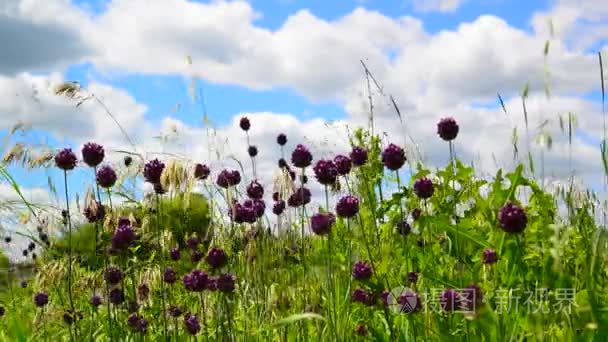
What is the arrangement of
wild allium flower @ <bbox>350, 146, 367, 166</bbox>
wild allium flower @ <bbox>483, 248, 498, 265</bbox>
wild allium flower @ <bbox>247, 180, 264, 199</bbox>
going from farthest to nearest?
wild allium flower @ <bbox>247, 180, 264, 199</bbox>, wild allium flower @ <bbox>350, 146, 367, 166</bbox>, wild allium flower @ <bbox>483, 248, 498, 265</bbox>

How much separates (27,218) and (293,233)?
77.5 inches

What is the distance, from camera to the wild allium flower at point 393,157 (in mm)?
2881

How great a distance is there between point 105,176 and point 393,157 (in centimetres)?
121

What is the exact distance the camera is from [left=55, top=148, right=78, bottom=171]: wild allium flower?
9.76ft

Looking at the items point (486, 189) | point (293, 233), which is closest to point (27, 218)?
point (293, 233)

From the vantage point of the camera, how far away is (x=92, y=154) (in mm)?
2924

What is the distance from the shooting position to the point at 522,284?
2.72 meters

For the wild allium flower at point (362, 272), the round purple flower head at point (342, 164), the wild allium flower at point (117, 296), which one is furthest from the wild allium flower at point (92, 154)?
the wild allium flower at point (362, 272)

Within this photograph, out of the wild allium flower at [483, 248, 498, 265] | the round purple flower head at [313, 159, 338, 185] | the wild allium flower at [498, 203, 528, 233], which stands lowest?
the wild allium flower at [483, 248, 498, 265]

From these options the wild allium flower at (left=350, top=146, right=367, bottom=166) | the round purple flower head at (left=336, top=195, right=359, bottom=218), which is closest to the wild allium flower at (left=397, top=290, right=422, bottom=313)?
the round purple flower head at (left=336, top=195, right=359, bottom=218)

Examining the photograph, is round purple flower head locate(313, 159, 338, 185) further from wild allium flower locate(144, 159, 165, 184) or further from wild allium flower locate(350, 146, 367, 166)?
wild allium flower locate(144, 159, 165, 184)

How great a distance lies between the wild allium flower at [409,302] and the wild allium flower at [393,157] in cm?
75

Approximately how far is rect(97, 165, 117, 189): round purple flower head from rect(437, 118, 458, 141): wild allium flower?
54.1 inches

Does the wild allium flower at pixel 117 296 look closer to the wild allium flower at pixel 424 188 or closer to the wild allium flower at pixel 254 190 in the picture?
the wild allium flower at pixel 254 190
